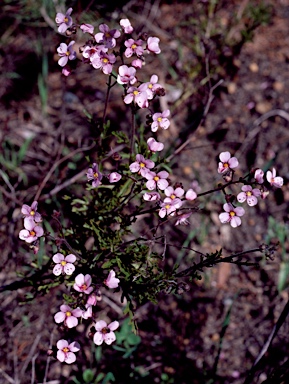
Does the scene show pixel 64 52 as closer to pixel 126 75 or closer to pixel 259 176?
pixel 126 75

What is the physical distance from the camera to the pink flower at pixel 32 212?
1.91m

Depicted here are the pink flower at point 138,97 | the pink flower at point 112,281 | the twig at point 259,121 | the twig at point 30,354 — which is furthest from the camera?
the twig at point 259,121

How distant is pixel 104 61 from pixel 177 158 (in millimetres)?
1491

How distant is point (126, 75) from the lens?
1968 millimetres

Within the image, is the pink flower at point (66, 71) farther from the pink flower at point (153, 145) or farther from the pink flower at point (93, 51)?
the pink flower at point (153, 145)

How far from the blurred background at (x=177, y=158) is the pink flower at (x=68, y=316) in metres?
0.72

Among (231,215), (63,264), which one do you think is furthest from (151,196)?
(63,264)

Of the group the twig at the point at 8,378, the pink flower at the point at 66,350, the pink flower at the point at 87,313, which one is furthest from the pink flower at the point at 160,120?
the twig at the point at 8,378

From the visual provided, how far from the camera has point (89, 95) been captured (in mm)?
3547

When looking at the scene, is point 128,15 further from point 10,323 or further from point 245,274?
point 10,323

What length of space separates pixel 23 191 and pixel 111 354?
1203 mm

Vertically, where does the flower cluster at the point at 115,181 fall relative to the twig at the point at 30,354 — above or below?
above

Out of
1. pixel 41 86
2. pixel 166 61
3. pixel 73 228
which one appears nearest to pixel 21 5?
pixel 41 86

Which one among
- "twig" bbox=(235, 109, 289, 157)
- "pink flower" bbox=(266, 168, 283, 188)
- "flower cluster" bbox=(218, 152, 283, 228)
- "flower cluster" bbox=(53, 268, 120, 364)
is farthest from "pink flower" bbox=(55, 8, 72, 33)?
"twig" bbox=(235, 109, 289, 157)
